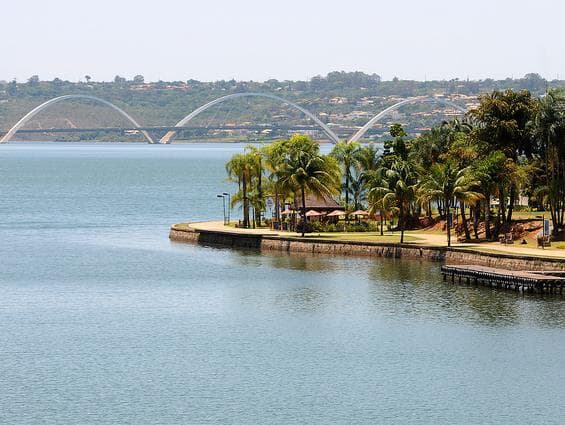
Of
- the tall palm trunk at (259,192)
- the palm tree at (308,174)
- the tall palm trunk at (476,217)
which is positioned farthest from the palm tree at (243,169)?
the tall palm trunk at (476,217)

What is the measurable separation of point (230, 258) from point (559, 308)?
2832 cm

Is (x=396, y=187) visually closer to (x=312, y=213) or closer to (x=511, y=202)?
(x=511, y=202)

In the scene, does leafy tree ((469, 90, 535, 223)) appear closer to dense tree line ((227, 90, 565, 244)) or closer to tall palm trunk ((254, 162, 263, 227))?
dense tree line ((227, 90, 565, 244))

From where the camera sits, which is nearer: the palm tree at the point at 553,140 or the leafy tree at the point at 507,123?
the palm tree at the point at 553,140

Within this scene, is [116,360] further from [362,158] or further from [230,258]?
[362,158]

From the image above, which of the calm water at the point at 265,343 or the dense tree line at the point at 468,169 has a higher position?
the dense tree line at the point at 468,169

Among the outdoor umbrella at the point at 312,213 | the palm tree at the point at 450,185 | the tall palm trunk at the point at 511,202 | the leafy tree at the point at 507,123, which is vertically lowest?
the outdoor umbrella at the point at 312,213

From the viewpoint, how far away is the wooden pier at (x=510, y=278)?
68188 mm

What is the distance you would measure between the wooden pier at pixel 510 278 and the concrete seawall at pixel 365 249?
125cm

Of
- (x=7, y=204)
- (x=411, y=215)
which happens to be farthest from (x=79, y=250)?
(x=7, y=204)

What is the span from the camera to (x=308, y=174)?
92.3 metres

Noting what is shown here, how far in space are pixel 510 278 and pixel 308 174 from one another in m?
26.1

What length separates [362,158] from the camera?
353 feet

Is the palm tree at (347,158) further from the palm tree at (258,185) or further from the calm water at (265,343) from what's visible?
the calm water at (265,343)
